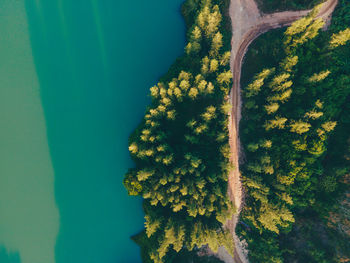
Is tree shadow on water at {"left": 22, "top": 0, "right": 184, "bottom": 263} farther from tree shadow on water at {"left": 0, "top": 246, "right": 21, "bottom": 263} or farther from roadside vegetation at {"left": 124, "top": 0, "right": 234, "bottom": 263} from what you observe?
tree shadow on water at {"left": 0, "top": 246, "right": 21, "bottom": 263}

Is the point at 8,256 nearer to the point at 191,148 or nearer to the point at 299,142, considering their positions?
the point at 191,148

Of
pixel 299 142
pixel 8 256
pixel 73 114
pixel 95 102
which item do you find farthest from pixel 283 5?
pixel 8 256

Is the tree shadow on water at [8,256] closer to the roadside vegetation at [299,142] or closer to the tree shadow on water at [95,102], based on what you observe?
the tree shadow on water at [95,102]

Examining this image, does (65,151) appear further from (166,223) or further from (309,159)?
(309,159)

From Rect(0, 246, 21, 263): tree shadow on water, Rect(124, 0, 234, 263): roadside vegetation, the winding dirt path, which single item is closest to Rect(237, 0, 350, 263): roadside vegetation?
the winding dirt path

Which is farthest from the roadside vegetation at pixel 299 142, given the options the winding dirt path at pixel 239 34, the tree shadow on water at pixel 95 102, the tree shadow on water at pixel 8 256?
the tree shadow on water at pixel 8 256
